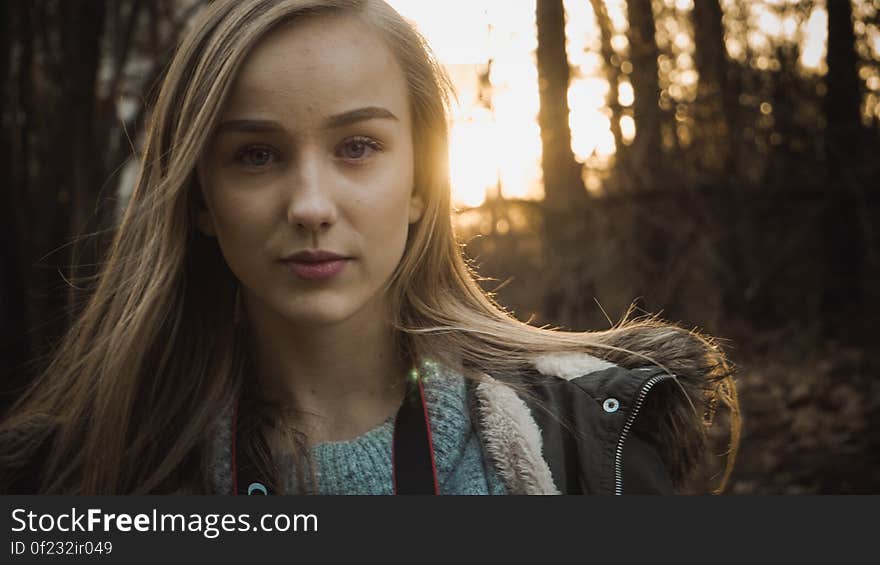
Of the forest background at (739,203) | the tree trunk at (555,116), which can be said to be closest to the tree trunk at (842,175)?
the forest background at (739,203)

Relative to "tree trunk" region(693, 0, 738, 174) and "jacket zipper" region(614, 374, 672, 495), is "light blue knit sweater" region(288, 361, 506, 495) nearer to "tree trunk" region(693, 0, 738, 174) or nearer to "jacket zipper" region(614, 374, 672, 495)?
"jacket zipper" region(614, 374, 672, 495)

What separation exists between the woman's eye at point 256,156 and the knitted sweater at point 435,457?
68 centimetres

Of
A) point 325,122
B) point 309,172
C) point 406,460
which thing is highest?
point 325,122

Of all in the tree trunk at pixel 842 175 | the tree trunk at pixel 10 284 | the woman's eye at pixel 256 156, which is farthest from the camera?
the tree trunk at pixel 842 175

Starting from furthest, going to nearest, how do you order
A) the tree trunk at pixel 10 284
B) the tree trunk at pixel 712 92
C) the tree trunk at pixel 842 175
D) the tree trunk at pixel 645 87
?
the tree trunk at pixel 645 87
the tree trunk at pixel 712 92
the tree trunk at pixel 842 175
the tree trunk at pixel 10 284

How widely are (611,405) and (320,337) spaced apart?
0.78m

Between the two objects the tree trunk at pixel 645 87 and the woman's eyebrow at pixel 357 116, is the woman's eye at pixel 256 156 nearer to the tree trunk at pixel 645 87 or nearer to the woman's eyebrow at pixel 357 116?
the woman's eyebrow at pixel 357 116

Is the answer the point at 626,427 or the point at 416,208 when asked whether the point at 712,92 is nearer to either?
the point at 416,208

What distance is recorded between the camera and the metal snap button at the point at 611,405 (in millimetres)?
1928

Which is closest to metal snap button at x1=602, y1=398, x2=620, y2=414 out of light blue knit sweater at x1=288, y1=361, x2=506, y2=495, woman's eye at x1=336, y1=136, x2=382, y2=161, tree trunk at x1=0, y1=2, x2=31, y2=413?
light blue knit sweater at x1=288, y1=361, x2=506, y2=495

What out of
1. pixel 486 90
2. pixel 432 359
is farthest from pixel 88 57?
pixel 486 90

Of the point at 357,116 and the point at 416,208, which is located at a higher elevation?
the point at 357,116

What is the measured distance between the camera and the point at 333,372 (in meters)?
2.21

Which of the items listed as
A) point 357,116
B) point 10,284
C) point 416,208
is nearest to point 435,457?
point 416,208
